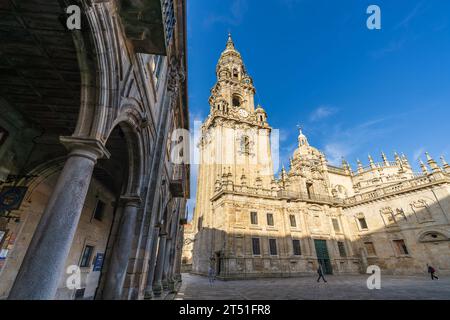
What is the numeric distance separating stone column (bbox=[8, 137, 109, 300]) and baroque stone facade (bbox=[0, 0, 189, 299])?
1 cm

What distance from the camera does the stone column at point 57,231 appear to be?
282 cm

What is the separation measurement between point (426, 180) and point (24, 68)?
3559 cm

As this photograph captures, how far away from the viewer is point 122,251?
5742 mm

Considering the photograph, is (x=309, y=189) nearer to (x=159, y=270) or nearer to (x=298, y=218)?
(x=298, y=218)

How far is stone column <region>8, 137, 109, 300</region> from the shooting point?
2.82m

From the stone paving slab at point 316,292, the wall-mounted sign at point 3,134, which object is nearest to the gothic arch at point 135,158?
the wall-mounted sign at point 3,134

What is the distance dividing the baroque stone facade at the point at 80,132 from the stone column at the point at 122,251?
0.09 ft

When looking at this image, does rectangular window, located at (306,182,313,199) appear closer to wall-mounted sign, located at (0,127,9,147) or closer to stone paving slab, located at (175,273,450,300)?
stone paving slab, located at (175,273,450,300)

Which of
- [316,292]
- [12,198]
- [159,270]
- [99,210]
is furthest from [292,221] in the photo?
[12,198]

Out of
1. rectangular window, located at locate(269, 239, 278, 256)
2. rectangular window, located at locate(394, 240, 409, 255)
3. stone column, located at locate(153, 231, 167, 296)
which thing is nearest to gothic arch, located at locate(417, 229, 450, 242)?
rectangular window, located at locate(394, 240, 409, 255)

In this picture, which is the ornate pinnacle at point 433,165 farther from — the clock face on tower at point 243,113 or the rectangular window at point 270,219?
the clock face on tower at point 243,113

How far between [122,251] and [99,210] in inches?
261
